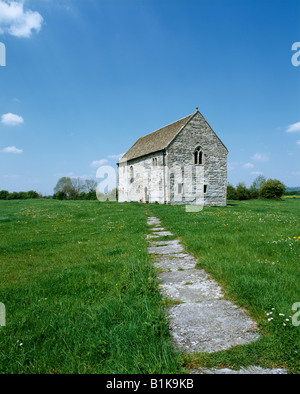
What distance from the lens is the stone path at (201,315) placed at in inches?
96.1

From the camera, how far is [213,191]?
85.6ft

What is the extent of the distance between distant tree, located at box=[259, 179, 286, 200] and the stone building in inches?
971

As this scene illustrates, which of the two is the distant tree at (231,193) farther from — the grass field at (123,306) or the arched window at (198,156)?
the grass field at (123,306)

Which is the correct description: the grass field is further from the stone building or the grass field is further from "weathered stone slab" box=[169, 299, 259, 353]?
the stone building

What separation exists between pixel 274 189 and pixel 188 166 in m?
29.6

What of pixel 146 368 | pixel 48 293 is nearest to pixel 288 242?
pixel 146 368

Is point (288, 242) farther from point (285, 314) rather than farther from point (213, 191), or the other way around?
point (213, 191)

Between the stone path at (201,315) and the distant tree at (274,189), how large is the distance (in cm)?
4764

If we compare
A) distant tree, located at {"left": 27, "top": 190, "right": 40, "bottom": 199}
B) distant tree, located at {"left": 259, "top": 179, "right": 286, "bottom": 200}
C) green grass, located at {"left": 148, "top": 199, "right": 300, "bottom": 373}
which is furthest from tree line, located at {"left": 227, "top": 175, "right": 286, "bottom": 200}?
distant tree, located at {"left": 27, "top": 190, "right": 40, "bottom": 199}
